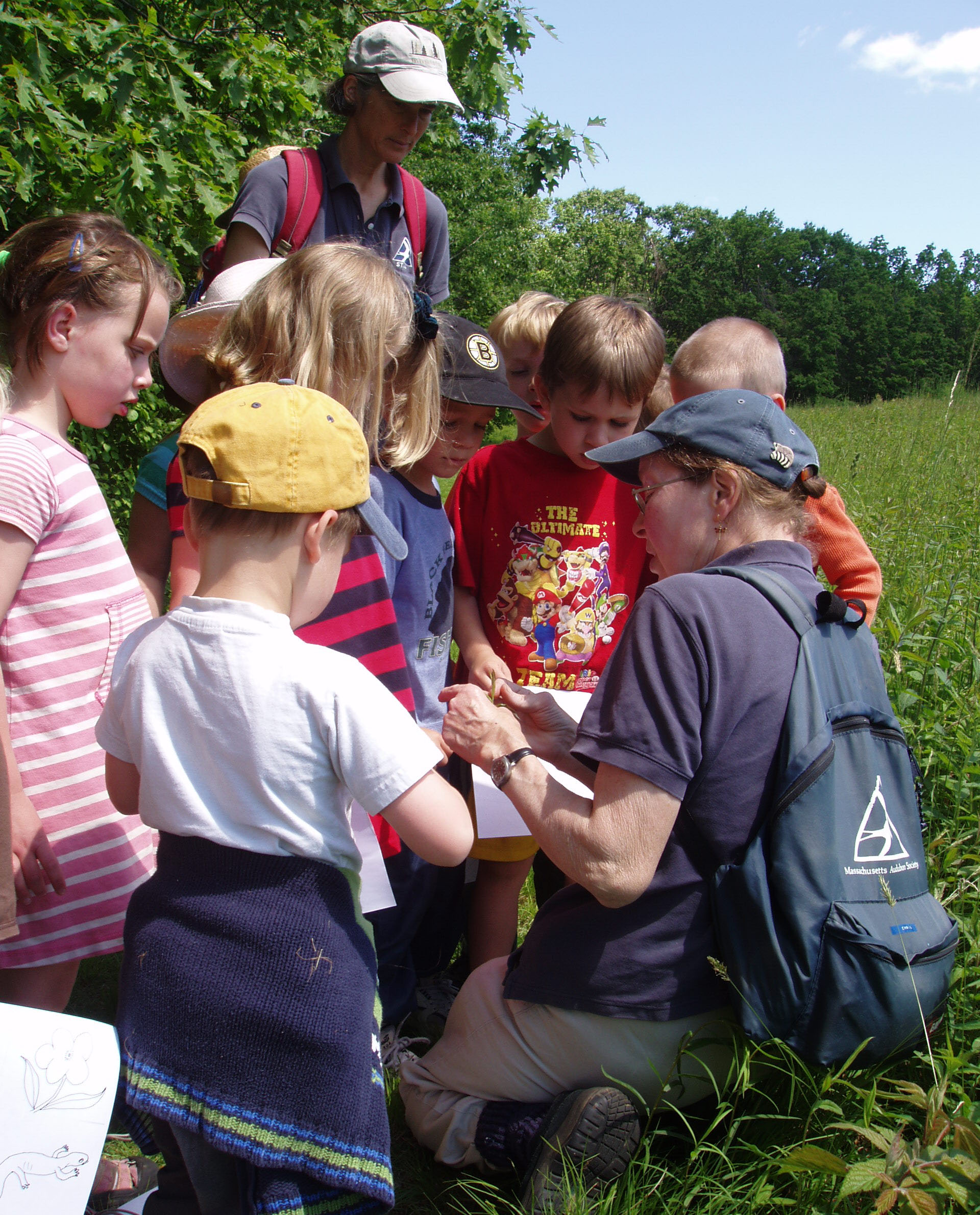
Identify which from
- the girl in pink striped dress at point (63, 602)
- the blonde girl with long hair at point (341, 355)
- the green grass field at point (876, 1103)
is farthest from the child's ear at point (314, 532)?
the green grass field at point (876, 1103)

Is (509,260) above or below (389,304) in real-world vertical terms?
above

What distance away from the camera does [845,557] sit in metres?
2.63

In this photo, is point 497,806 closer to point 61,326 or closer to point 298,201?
point 61,326

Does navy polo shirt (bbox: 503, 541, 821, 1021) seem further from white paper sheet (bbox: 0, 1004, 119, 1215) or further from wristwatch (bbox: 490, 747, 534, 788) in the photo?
white paper sheet (bbox: 0, 1004, 119, 1215)

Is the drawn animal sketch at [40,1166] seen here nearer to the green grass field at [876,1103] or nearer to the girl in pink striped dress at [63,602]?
the girl in pink striped dress at [63,602]

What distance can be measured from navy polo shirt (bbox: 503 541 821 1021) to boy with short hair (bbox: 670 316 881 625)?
3.09 feet

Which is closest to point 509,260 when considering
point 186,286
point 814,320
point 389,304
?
point 186,286

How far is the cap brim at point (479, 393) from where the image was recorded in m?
2.35

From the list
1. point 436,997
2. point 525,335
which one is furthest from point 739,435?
point 525,335

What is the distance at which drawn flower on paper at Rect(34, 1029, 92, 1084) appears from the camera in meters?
1.29

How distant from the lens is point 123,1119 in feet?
4.91

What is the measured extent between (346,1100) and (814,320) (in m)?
72.9

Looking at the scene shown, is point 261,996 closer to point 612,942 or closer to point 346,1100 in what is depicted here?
point 346,1100

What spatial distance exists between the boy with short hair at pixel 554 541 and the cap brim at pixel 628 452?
49 cm
